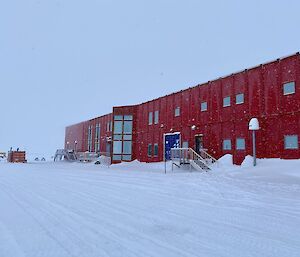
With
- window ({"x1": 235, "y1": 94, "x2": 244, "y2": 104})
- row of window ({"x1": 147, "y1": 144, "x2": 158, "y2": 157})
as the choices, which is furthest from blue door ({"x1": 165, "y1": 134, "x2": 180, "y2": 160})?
window ({"x1": 235, "y1": 94, "x2": 244, "y2": 104})

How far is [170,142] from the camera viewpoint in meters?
30.6

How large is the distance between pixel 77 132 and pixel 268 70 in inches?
1582

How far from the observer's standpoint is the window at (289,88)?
1967cm

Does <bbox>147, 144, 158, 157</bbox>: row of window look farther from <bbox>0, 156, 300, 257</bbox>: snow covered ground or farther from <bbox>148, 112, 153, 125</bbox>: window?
<bbox>0, 156, 300, 257</bbox>: snow covered ground

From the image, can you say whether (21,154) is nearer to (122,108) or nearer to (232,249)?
(122,108)

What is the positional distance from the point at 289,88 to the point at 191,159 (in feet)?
27.6

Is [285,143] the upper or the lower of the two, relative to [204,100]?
lower

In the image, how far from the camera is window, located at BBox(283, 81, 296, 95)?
64.5 ft

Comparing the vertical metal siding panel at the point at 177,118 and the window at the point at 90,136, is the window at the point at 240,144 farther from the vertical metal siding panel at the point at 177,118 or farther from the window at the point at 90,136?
the window at the point at 90,136

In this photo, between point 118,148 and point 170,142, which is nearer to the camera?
point 170,142

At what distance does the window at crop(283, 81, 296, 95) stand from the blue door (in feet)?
38.4

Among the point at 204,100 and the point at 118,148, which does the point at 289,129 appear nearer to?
the point at 204,100

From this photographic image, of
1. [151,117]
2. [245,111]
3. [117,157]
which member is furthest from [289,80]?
[117,157]

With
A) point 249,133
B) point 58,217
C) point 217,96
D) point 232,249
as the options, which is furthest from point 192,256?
point 217,96
